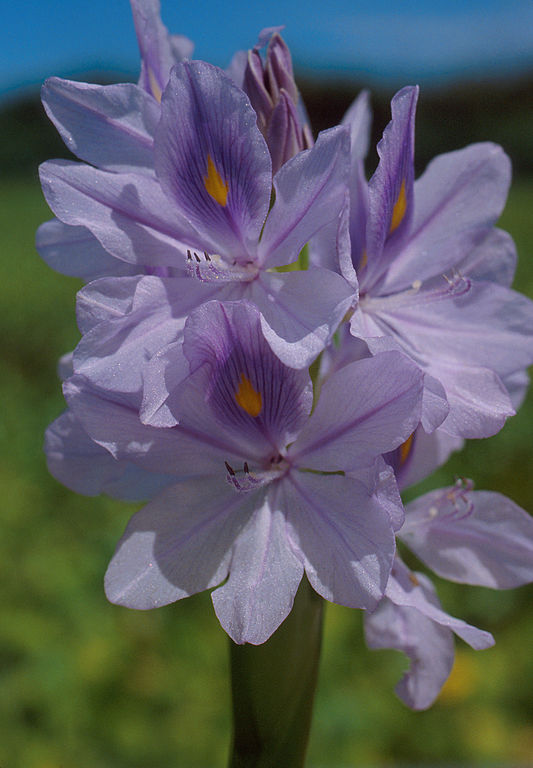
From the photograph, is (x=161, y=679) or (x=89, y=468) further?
(x=161, y=679)

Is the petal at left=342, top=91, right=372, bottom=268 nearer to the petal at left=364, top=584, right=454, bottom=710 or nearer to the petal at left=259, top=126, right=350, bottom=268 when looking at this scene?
the petal at left=259, top=126, right=350, bottom=268

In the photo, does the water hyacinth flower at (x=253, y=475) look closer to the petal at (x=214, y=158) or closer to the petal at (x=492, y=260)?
the petal at (x=214, y=158)

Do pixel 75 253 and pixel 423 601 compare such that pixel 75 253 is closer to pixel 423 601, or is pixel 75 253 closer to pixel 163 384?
pixel 163 384

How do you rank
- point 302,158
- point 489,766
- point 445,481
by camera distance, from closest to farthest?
1. point 302,158
2. point 489,766
3. point 445,481

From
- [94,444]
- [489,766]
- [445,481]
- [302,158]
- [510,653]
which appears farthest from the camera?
[445,481]

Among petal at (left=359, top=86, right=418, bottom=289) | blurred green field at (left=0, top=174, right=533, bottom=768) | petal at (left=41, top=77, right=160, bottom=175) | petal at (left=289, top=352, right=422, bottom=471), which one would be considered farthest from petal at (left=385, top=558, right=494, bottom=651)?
blurred green field at (left=0, top=174, right=533, bottom=768)

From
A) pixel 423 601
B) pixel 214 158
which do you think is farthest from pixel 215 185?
pixel 423 601

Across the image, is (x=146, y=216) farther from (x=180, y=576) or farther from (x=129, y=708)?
(x=129, y=708)

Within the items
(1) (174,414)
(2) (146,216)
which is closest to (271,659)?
(1) (174,414)
